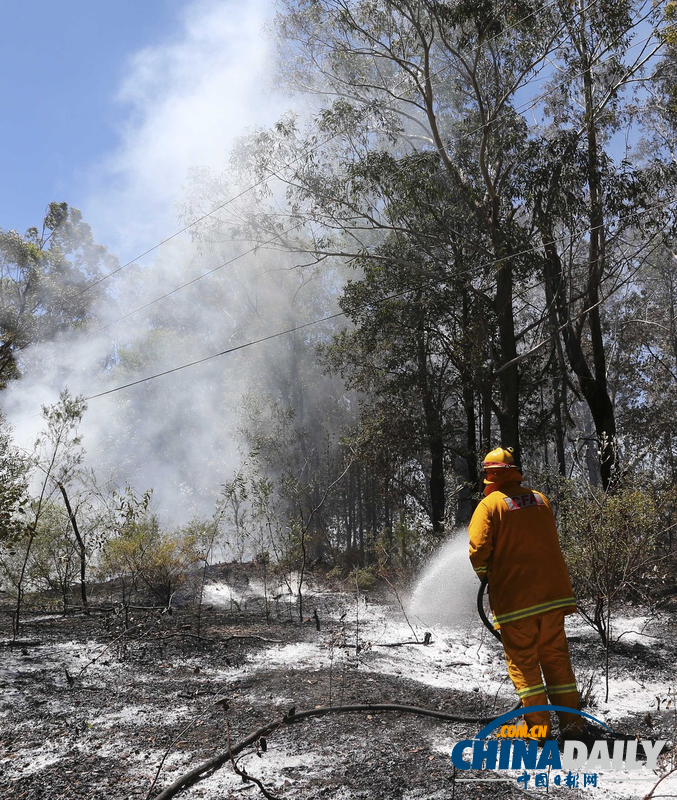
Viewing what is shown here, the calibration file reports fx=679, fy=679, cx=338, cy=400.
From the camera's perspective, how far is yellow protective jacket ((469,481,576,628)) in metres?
3.81

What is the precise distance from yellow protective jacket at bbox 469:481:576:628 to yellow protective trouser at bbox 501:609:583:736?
0.23 ft

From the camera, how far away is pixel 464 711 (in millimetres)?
4391

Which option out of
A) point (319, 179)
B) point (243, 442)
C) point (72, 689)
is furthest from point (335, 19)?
point (243, 442)

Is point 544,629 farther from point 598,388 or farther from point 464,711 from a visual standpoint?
point 598,388

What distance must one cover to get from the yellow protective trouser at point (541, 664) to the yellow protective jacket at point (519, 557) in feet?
0.23

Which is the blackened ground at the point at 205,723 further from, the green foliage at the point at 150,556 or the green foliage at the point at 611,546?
the green foliage at the point at 150,556

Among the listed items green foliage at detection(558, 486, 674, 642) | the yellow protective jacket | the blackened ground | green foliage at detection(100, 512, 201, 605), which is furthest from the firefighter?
green foliage at detection(100, 512, 201, 605)

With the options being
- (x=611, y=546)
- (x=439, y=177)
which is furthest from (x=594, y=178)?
(x=611, y=546)

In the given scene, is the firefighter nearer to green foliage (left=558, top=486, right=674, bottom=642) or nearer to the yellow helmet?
the yellow helmet

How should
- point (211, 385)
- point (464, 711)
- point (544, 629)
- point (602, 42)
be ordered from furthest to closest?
point (211, 385), point (602, 42), point (464, 711), point (544, 629)

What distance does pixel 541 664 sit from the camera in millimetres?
3781

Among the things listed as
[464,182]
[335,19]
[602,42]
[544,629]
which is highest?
[335,19]

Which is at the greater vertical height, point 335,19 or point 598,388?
point 335,19

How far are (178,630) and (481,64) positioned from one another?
13.3 meters
